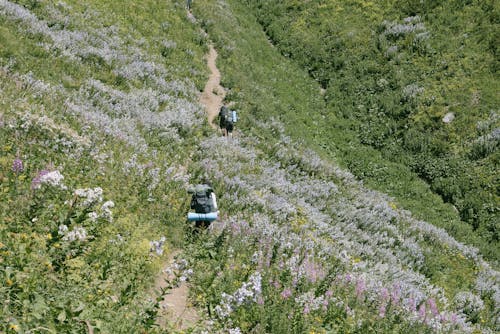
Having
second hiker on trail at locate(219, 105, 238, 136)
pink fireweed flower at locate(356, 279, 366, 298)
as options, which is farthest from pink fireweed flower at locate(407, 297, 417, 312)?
second hiker on trail at locate(219, 105, 238, 136)

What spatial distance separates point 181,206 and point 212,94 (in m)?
10.9

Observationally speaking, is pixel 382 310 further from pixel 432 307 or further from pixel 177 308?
pixel 177 308

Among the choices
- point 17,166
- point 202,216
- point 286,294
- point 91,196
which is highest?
point 91,196

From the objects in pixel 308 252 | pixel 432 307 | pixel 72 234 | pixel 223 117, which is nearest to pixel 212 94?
pixel 223 117

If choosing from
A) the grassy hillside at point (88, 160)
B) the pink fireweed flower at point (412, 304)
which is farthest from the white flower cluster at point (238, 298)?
the pink fireweed flower at point (412, 304)

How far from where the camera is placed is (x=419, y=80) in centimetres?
2542

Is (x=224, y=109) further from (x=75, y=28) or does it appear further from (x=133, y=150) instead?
(x=75, y=28)

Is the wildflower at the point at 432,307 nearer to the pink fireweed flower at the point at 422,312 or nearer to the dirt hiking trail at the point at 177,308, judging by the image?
the pink fireweed flower at the point at 422,312

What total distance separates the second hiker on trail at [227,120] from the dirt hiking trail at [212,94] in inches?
19.7

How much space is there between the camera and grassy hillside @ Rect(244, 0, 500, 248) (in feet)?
67.2

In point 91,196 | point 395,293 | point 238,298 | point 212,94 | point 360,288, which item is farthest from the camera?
point 212,94

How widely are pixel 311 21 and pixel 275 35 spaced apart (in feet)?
10.1

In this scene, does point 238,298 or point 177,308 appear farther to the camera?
point 177,308

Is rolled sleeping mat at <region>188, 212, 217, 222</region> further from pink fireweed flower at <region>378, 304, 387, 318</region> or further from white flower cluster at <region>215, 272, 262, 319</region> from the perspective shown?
pink fireweed flower at <region>378, 304, 387, 318</region>
